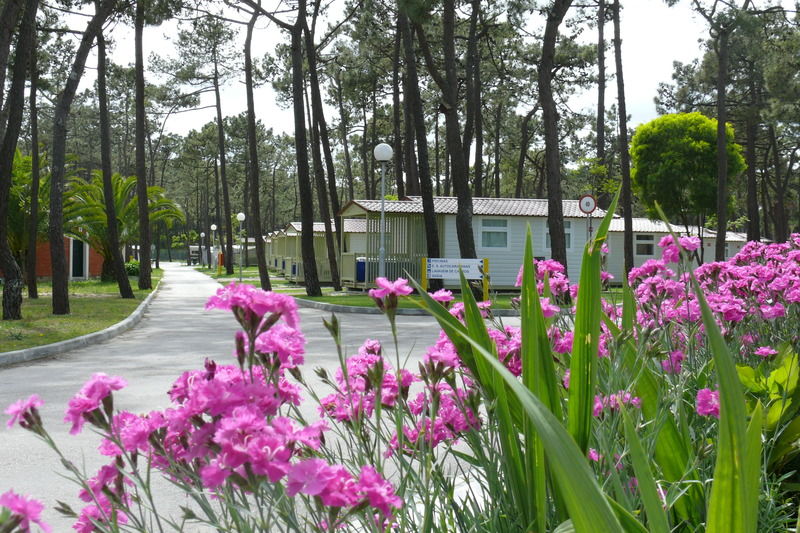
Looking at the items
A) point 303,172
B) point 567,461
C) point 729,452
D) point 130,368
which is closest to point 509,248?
point 303,172

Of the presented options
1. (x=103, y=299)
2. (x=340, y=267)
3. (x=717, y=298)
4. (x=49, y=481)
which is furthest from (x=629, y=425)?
(x=340, y=267)

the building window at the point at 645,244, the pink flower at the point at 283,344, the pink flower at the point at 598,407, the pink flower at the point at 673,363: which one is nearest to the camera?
the pink flower at the point at 283,344

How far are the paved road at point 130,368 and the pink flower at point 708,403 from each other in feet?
3.29

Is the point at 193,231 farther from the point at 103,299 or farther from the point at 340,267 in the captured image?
the point at 103,299

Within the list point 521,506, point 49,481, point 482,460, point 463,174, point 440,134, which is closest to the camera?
point 521,506

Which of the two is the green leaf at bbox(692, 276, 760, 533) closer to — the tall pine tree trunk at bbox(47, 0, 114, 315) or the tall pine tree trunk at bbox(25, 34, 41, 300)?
the tall pine tree trunk at bbox(47, 0, 114, 315)

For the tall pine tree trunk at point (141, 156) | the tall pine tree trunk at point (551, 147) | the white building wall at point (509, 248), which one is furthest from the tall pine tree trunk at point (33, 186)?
the white building wall at point (509, 248)

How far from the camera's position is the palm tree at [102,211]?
27.4m

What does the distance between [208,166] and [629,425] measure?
227ft

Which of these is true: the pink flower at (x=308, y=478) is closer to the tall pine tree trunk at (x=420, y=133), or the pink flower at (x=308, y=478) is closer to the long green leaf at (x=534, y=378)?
the long green leaf at (x=534, y=378)

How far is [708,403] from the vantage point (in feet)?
8.44

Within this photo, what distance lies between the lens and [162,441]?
5.28 ft

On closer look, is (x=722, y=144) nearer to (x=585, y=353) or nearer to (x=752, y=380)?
(x=752, y=380)

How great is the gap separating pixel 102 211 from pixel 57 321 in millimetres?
16258
